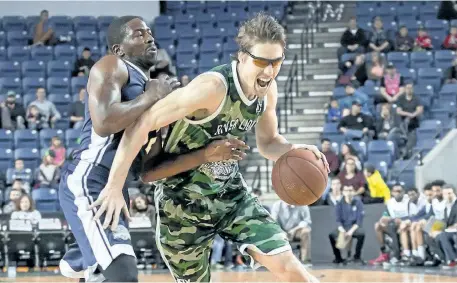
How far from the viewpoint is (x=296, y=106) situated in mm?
16359

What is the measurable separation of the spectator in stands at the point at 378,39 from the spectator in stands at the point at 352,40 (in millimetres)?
184

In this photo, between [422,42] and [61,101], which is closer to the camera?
[61,101]

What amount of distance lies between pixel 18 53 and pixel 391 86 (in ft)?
22.8

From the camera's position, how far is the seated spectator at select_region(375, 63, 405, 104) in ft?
48.9

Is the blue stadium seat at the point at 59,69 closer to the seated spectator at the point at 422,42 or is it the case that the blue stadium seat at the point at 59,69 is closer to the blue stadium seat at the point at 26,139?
the blue stadium seat at the point at 26,139

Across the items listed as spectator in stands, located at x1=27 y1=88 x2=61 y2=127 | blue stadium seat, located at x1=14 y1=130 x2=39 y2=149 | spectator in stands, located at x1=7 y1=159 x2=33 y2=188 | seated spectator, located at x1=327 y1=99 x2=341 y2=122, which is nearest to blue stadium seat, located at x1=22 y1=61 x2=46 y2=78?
Result: spectator in stands, located at x1=27 y1=88 x2=61 y2=127

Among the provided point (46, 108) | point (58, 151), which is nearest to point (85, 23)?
point (46, 108)

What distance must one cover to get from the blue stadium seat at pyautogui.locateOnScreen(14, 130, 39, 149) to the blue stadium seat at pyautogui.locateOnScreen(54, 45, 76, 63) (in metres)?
2.72

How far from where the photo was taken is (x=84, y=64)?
16391 millimetres

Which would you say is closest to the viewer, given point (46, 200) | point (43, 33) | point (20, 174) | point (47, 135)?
point (46, 200)

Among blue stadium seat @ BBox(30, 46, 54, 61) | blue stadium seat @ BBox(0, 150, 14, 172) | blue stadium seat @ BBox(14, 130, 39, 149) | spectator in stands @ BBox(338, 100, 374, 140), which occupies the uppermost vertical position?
blue stadium seat @ BBox(30, 46, 54, 61)

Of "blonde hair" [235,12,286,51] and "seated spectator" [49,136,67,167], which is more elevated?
"blonde hair" [235,12,286,51]

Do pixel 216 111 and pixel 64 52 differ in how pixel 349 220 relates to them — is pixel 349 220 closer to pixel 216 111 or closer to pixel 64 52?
pixel 64 52

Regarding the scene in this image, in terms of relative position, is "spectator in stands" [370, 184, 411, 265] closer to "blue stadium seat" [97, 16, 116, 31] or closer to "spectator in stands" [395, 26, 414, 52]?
"spectator in stands" [395, 26, 414, 52]
